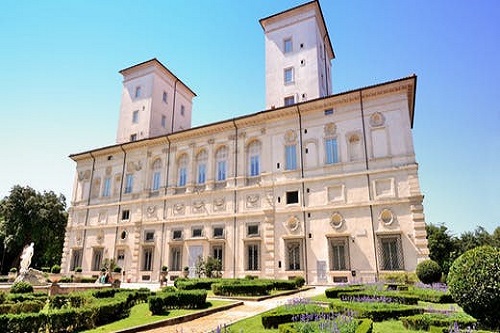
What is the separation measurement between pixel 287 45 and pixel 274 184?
14.2 metres

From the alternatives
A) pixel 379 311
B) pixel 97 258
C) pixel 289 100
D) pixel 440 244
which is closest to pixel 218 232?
pixel 289 100

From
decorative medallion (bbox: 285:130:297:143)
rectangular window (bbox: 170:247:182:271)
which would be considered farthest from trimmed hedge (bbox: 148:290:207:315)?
decorative medallion (bbox: 285:130:297:143)

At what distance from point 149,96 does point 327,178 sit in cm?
2246

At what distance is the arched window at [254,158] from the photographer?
27013 millimetres

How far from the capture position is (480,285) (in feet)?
23.3

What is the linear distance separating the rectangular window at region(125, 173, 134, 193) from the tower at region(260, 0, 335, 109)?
15.2 m

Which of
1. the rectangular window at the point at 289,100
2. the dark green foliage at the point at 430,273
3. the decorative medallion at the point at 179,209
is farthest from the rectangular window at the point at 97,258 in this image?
the dark green foliage at the point at 430,273

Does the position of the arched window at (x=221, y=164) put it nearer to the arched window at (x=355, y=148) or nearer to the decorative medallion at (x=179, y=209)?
the decorative medallion at (x=179, y=209)

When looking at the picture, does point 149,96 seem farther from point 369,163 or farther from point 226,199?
point 369,163

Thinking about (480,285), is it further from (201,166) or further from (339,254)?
(201,166)

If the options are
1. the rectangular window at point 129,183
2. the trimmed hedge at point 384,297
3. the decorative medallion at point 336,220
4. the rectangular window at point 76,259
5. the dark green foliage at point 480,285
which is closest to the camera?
the dark green foliage at point 480,285

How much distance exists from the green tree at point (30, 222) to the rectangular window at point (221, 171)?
27.4m

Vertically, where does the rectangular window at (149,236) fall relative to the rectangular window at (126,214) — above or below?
below

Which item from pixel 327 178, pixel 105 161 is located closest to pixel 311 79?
pixel 327 178
